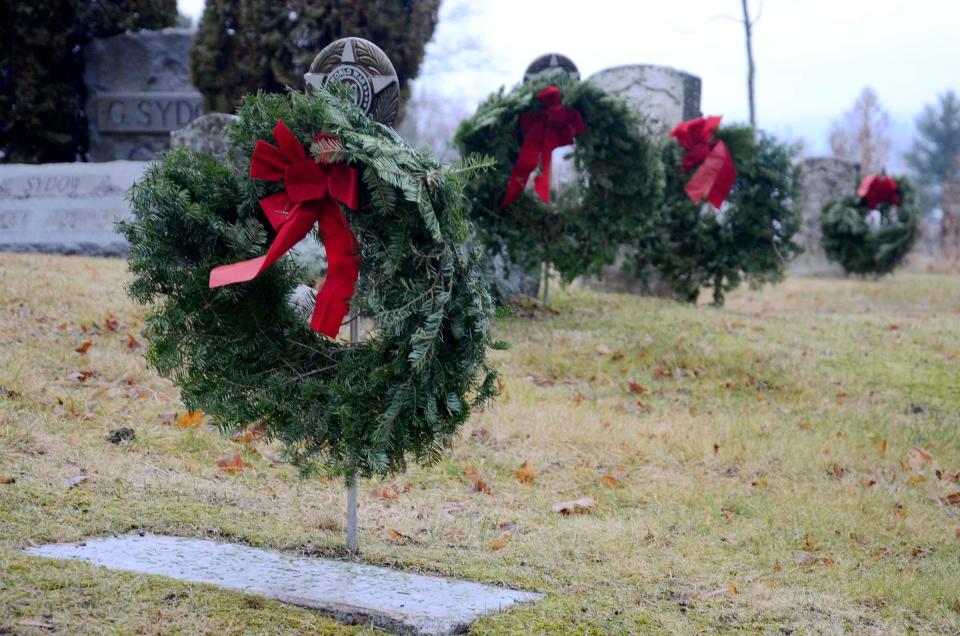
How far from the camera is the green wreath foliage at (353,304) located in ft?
11.6

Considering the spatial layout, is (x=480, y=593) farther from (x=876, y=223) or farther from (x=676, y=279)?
(x=876, y=223)

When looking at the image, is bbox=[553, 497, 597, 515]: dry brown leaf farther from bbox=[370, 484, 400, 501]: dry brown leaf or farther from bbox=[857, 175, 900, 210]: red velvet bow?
bbox=[857, 175, 900, 210]: red velvet bow

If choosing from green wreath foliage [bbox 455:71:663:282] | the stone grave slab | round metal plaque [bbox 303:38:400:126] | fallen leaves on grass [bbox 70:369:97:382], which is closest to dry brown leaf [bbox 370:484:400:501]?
the stone grave slab

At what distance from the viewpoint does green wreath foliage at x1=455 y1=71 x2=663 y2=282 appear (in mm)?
8797

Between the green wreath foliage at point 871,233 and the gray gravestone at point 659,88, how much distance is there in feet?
16.9

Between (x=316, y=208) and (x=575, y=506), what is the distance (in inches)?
91.5

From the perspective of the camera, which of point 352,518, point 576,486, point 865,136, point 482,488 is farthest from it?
point 865,136

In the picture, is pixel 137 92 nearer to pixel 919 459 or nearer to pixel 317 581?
pixel 919 459

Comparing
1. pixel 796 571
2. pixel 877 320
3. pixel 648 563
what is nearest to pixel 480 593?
pixel 648 563

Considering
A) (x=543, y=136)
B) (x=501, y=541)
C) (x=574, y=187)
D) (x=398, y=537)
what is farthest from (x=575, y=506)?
(x=574, y=187)

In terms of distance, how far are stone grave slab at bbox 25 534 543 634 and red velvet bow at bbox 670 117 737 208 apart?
7292mm

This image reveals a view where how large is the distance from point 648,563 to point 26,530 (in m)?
2.50

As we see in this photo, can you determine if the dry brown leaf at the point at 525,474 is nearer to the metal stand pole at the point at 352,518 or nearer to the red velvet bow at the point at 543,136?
the metal stand pole at the point at 352,518

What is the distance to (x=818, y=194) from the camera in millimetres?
18562
